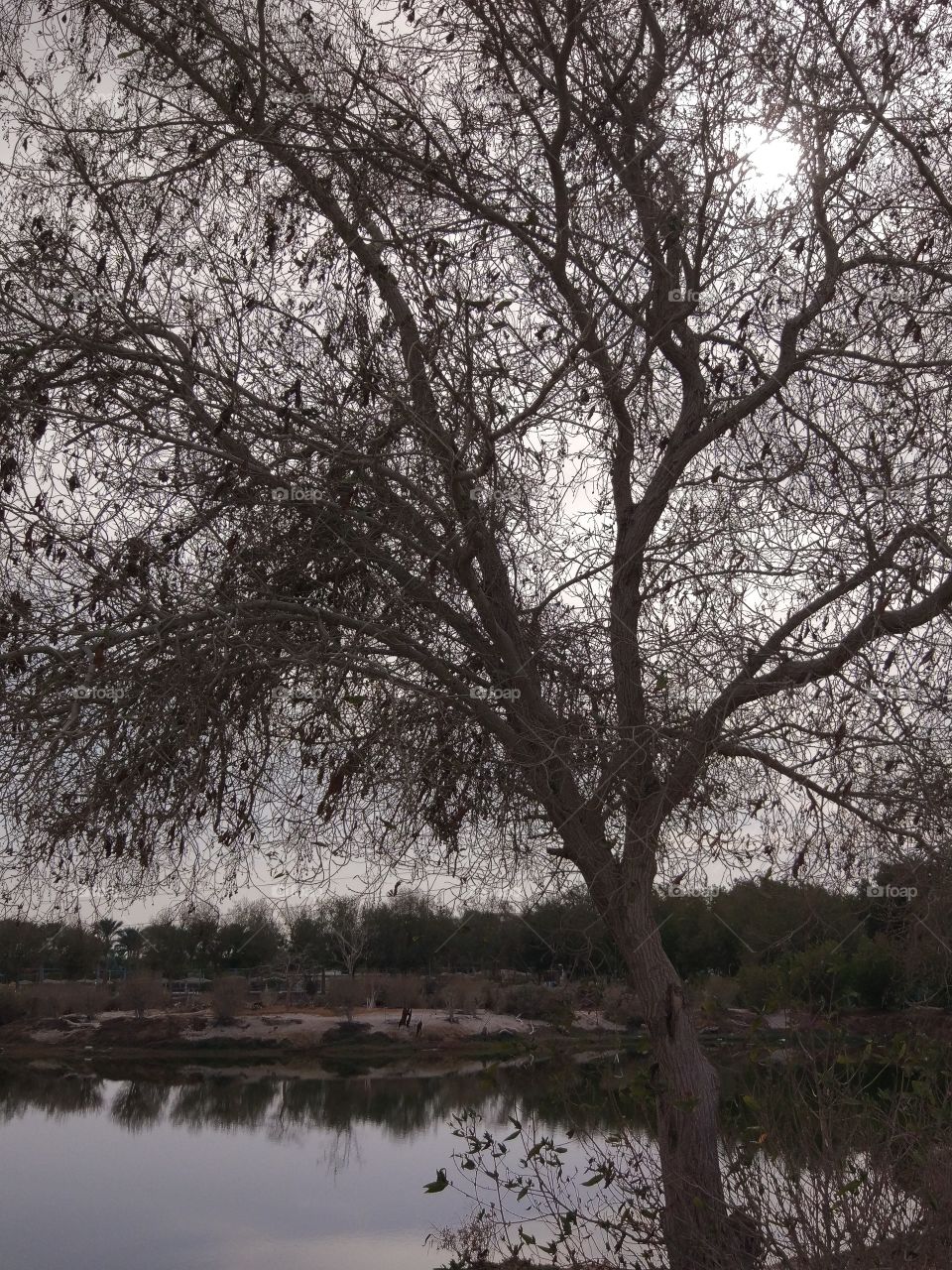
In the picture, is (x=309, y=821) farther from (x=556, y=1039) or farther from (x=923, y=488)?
(x=923, y=488)

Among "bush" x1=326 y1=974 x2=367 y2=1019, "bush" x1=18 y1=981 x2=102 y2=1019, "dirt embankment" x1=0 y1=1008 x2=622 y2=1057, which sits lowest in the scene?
"dirt embankment" x1=0 y1=1008 x2=622 y2=1057

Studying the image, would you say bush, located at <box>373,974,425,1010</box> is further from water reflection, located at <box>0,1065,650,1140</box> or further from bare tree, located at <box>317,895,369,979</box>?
bare tree, located at <box>317,895,369,979</box>

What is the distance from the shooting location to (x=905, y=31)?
5.15m

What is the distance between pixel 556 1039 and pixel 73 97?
211 inches

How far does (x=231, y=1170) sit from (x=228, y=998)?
25.4ft

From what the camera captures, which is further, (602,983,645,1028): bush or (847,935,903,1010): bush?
(847,935,903,1010): bush

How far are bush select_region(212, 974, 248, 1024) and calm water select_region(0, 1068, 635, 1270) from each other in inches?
59.8

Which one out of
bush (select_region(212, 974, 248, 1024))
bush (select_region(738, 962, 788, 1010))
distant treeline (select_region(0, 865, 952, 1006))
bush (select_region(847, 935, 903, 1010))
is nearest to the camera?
distant treeline (select_region(0, 865, 952, 1006))

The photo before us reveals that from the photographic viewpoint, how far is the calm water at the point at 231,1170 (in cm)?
1185

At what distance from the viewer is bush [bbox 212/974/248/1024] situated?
2205 cm

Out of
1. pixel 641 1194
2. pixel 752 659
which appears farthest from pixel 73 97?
pixel 641 1194

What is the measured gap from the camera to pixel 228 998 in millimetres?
23375

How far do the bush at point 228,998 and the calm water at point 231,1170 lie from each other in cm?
152

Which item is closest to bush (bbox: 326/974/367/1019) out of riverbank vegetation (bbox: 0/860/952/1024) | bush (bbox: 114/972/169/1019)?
bush (bbox: 114/972/169/1019)
